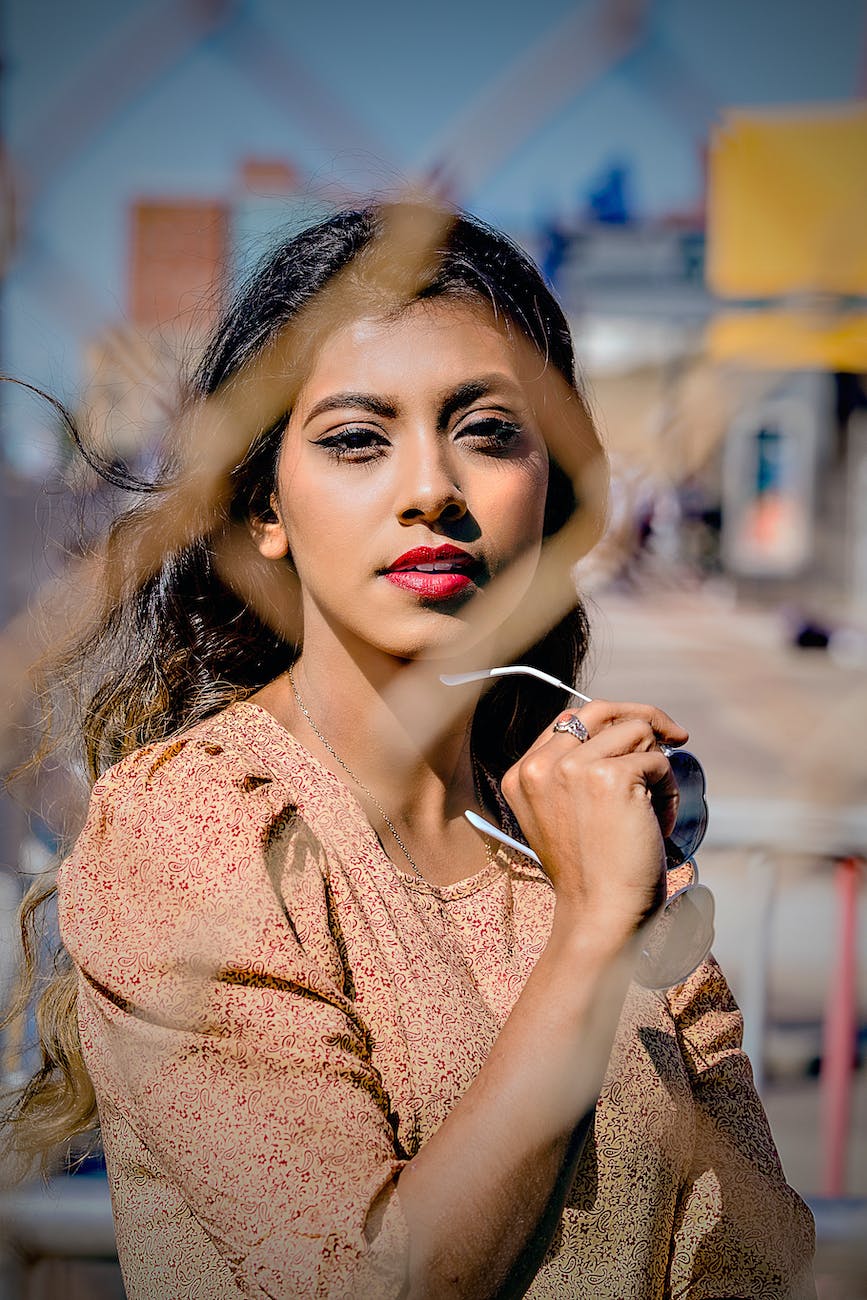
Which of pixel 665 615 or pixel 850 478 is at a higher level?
pixel 850 478

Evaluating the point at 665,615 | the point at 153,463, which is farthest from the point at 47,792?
the point at 665,615

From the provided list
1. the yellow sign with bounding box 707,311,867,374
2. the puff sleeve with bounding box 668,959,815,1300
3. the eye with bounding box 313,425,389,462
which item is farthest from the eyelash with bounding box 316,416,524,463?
the puff sleeve with bounding box 668,959,815,1300

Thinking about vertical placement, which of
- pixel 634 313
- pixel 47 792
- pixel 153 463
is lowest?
pixel 47 792

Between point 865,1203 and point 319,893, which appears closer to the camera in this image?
point 319,893

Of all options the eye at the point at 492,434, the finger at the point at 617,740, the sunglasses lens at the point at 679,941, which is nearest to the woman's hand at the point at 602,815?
the finger at the point at 617,740

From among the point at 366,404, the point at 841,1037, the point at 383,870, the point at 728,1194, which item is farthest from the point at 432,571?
the point at 841,1037

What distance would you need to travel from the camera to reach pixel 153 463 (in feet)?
5.40

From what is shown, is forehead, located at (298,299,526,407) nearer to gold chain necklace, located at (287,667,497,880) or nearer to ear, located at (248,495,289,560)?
ear, located at (248,495,289,560)

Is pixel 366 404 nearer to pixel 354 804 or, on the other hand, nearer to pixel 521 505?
pixel 521 505

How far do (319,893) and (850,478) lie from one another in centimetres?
1322

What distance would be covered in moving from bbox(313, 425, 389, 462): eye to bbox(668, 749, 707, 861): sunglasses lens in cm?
43

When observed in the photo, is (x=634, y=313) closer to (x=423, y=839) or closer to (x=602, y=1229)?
(x=423, y=839)

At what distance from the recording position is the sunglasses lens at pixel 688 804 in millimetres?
1180

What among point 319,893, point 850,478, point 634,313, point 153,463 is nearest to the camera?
point 319,893
